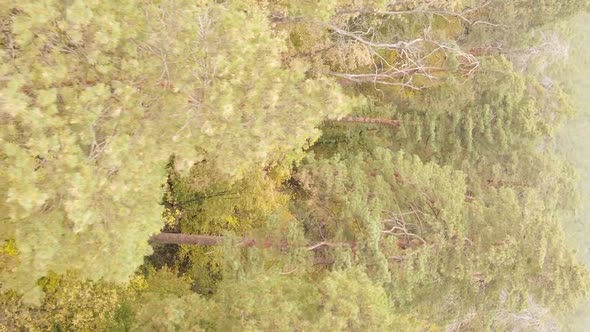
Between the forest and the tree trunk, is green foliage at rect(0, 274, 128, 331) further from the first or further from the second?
the tree trunk

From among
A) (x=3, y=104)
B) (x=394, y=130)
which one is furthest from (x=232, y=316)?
(x=394, y=130)

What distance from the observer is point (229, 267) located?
12.7 metres

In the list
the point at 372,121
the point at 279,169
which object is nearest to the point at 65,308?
the point at 279,169

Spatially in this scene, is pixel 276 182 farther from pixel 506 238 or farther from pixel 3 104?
pixel 3 104

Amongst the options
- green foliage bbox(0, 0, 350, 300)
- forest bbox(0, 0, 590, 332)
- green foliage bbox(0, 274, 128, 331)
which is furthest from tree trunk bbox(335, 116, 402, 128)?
green foliage bbox(0, 274, 128, 331)

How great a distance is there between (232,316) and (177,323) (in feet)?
4.17

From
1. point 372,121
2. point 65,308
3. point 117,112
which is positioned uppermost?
point 117,112

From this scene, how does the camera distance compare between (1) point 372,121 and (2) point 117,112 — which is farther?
(1) point 372,121

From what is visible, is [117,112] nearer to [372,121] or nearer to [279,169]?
[279,169]

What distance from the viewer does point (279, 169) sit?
13.9m

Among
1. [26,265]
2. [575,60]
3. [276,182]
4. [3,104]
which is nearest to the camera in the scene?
[3,104]

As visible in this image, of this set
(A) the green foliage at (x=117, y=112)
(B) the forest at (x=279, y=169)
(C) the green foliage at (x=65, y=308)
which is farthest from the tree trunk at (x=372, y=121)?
(C) the green foliage at (x=65, y=308)

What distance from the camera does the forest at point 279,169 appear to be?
7.26 meters

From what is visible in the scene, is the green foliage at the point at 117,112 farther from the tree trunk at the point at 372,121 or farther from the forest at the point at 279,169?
the tree trunk at the point at 372,121
